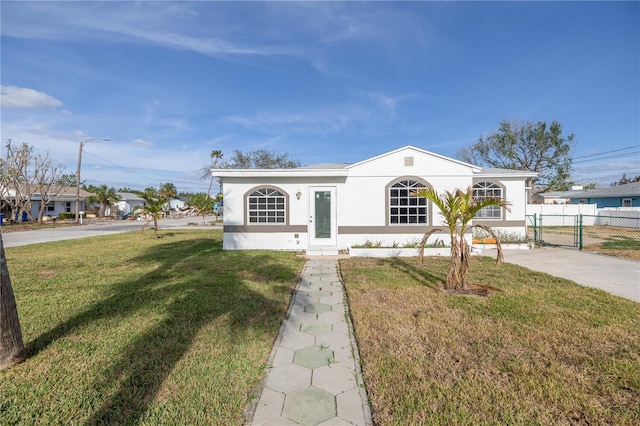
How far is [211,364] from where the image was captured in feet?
9.77

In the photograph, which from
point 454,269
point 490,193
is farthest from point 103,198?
point 454,269

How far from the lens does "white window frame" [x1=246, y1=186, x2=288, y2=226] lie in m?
10.4

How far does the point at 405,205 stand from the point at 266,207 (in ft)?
16.6

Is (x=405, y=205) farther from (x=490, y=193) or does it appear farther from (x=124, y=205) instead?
(x=124, y=205)

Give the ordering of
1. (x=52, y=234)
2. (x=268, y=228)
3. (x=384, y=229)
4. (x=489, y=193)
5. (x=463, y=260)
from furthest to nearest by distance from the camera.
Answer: (x=52, y=234), (x=489, y=193), (x=268, y=228), (x=384, y=229), (x=463, y=260)

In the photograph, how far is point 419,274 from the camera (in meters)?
6.99

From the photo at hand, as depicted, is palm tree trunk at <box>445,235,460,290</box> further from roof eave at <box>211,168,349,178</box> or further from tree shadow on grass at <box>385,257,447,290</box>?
roof eave at <box>211,168,349,178</box>

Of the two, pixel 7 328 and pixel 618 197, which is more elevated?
pixel 618 197

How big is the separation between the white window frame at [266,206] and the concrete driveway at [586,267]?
743cm

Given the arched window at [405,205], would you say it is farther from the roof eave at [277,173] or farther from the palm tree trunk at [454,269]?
the palm tree trunk at [454,269]

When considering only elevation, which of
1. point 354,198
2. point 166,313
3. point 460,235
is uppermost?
point 354,198

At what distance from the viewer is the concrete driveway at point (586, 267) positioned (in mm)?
5926

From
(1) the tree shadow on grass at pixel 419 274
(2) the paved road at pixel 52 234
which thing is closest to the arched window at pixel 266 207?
(1) the tree shadow on grass at pixel 419 274

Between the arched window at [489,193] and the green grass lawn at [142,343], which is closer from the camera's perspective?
the green grass lawn at [142,343]
